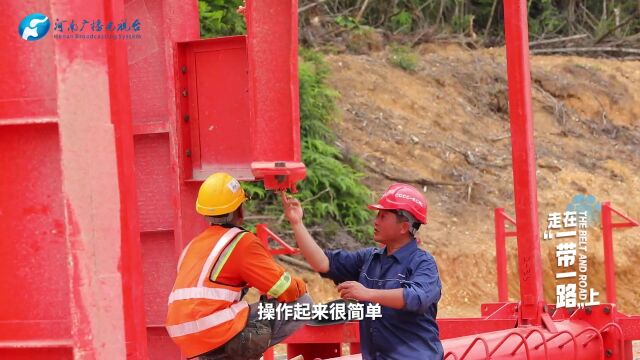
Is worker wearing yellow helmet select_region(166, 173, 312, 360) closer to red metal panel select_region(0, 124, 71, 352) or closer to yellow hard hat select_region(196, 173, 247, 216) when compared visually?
yellow hard hat select_region(196, 173, 247, 216)

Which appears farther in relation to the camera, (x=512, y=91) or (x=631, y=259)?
A: (x=631, y=259)

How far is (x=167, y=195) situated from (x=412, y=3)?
67.9 ft

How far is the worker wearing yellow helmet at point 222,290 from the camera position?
18.7ft

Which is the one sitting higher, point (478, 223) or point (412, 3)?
point (412, 3)

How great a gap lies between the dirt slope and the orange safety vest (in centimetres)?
1289

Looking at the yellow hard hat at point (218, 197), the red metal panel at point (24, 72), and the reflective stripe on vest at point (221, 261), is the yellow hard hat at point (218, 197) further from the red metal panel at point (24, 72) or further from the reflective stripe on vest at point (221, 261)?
the red metal panel at point (24, 72)

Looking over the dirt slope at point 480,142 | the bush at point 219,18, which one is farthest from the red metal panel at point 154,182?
the dirt slope at point 480,142

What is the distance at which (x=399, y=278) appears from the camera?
19.5ft

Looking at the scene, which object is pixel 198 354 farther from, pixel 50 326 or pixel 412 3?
pixel 412 3

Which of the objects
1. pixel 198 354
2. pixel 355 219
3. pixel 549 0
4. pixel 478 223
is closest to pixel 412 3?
pixel 549 0

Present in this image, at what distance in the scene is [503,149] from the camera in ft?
79.5

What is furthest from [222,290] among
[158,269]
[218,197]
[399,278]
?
[158,269]

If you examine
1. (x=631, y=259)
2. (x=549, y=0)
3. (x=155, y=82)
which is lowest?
(x=631, y=259)

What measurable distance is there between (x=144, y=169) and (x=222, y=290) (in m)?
3.05
